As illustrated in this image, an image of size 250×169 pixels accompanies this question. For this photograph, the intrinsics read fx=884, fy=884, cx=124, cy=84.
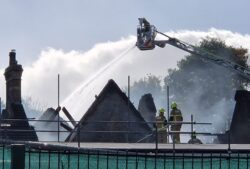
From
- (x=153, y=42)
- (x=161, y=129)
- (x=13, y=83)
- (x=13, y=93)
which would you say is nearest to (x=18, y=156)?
(x=161, y=129)

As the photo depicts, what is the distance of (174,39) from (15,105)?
12508mm

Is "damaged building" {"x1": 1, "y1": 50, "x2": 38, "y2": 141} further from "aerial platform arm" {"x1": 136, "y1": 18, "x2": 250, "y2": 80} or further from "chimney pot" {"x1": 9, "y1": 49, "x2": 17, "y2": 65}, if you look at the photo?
"aerial platform arm" {"x1": 136, "y1": 18, "x2": 250, "y2": 80}

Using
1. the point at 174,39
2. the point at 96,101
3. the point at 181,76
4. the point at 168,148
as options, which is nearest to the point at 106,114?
the point at 96,101

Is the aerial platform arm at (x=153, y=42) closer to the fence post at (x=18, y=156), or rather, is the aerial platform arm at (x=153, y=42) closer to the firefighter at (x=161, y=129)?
the firefighter at (x=161, y=129)

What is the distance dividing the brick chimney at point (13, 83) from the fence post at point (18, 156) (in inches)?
785

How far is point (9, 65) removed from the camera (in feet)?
111

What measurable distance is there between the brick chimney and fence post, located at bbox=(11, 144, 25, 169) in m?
20.0

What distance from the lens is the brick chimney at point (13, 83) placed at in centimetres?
3286

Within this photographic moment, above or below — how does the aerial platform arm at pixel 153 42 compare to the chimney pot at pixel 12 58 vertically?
above

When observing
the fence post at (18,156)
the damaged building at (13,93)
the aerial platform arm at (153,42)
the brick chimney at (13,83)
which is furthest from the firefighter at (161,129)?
the fence post at (18,156)

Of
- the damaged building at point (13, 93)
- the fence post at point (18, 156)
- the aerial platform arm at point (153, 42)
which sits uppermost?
the aerial platform arm at point (153, 42)

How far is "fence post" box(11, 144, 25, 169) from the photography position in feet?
41.3

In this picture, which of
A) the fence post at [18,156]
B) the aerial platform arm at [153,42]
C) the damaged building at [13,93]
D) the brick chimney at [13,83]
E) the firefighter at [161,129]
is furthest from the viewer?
the aerial platform arm at [153,42]

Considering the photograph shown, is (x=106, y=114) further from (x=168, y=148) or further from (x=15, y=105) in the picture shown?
(x=168, y=148)
